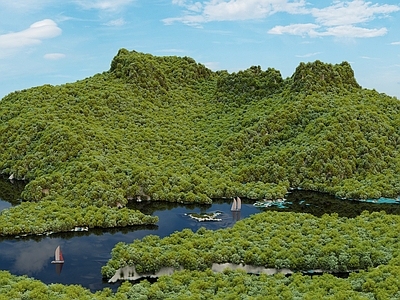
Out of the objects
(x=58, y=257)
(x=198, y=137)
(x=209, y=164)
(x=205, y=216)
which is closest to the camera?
(x=58, y=257)

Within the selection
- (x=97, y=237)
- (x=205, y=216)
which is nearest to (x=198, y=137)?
(x=205, y=216)

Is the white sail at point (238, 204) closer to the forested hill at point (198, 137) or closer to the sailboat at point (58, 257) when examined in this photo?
the forested hill at point (198, 137)

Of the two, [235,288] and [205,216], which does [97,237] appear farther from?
[235,288]

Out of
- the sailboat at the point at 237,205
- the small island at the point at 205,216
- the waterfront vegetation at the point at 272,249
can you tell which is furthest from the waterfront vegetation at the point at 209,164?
the sailboat at the point at 237,205

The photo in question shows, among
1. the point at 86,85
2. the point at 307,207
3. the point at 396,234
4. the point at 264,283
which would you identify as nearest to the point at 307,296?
the point at 264,283

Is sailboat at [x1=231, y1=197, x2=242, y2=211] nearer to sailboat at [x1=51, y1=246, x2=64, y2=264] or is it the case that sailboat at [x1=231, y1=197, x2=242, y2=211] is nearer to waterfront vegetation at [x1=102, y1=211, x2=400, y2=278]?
waterfront vegetation at [x1=102, y1=211, x2=400, y2=278]

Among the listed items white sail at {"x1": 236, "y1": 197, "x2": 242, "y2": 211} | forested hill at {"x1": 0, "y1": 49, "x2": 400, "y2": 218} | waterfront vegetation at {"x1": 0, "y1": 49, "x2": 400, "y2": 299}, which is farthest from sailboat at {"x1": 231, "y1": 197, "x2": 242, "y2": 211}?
waterfront vegetation at {"x1": 0, "y1": 49, "x2": 400, "y2": 299}
